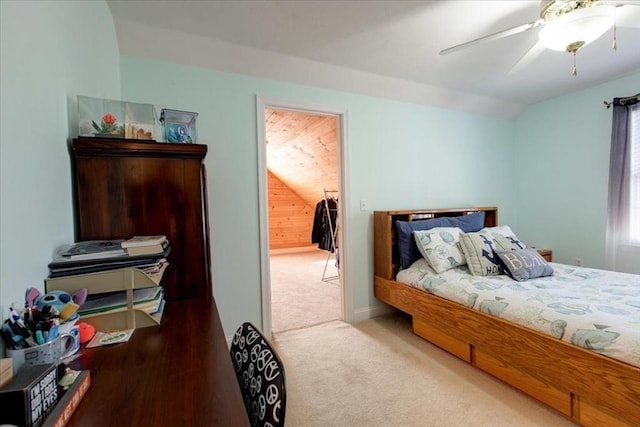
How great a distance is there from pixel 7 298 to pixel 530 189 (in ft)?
15.2

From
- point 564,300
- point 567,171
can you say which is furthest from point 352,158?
point 567,171

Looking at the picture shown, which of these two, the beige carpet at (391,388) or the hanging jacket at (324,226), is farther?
the hanging jacket at (324,226)

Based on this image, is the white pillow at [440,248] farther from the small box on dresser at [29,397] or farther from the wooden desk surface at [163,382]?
the small box on dresser at [29,397]

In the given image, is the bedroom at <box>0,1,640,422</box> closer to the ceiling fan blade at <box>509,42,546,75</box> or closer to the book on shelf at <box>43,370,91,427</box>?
the book on shelf at <box>43,370,91,427</box>

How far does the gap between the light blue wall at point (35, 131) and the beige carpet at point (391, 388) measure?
1414 millimetres

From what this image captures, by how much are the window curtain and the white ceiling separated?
370 mm

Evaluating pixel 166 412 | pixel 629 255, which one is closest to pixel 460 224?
pixel 629 255

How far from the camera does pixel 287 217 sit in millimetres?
6750

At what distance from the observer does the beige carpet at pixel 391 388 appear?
1548 mm

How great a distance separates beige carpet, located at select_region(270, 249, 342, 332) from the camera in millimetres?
2935

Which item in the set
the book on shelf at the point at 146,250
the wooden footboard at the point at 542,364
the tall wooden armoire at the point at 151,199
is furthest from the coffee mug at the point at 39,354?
the wooden footboard at the point at 542,364

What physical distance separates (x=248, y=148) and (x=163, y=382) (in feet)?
6.36

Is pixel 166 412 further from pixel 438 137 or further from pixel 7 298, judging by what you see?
pixel 438 137

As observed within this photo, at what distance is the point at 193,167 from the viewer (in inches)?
51.9
